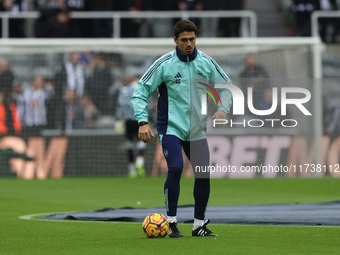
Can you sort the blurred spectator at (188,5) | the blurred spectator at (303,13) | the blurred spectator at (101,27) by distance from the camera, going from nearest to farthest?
the blurred spectator at (101,27) < the blurred spectator at (188,5) < the blurred spectator at (303,13)

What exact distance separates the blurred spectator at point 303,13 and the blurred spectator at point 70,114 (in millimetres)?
6501

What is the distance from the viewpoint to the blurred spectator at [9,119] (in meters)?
20.5

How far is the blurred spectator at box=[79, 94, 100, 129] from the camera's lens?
68.7 ft

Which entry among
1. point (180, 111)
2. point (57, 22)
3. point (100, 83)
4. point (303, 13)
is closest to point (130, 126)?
point (100, 83)

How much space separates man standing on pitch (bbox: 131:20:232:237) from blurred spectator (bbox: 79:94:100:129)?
12660mm

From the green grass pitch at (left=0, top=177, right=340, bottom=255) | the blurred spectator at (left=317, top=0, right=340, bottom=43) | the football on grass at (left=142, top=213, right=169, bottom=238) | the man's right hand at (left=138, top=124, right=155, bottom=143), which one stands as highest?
the blurred spectator at (left=317, top=0, right=340, bottom=43)

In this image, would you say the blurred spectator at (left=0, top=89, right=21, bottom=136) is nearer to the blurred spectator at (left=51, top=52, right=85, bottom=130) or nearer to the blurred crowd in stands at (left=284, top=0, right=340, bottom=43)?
the blurred spectator at (left=51, top=52, right=85, bottom=130)

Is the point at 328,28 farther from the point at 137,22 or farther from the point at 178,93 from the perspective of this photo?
the point at 178,93

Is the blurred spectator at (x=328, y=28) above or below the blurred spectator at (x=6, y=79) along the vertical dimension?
above

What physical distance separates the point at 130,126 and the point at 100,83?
1.45 m

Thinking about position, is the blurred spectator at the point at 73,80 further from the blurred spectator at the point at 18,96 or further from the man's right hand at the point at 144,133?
the man's right hand at the point at 144,133

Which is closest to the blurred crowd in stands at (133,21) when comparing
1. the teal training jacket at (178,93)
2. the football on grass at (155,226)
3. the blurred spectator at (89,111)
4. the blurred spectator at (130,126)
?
the blurred spectator at (89,111)

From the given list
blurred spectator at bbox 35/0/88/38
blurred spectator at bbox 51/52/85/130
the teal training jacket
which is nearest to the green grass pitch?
the teal training jacket

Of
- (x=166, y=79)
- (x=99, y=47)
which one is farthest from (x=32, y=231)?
(x=99, y=47)
